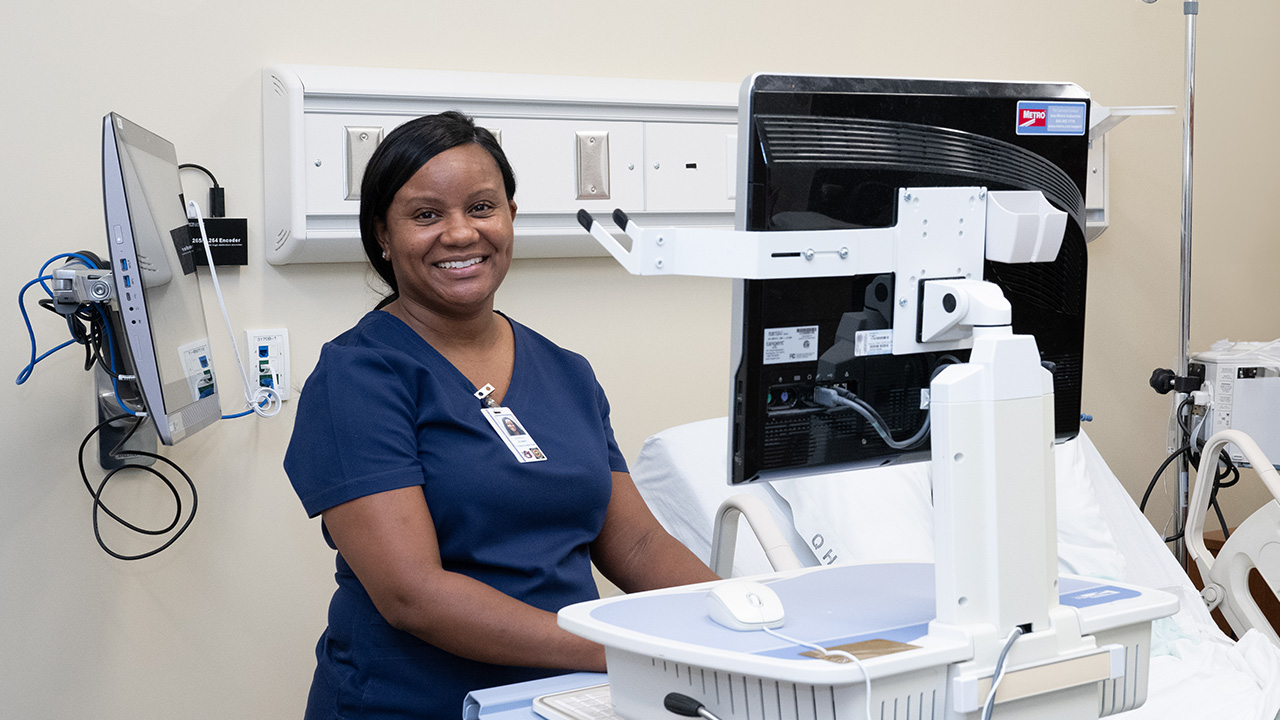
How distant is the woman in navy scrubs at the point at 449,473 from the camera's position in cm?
132

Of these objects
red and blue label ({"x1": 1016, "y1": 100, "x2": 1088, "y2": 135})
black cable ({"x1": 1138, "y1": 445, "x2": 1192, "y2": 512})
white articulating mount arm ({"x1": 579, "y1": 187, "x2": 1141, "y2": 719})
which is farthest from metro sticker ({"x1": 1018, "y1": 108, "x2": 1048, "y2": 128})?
black cable ({"x1": 1138, "y1": 445, "x2": 1192, "y2": 512})

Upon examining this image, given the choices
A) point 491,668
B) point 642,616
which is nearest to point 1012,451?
point 642,616

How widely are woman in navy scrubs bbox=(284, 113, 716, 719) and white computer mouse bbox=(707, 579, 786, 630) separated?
359 millimetres

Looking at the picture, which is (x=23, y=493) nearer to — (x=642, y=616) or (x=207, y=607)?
(x=207, y=607)

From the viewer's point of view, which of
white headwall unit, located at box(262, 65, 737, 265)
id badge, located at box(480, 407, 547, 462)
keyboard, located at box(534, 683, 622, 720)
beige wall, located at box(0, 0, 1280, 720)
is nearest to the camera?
keyboard, located at box(534, 683, 622, 720)

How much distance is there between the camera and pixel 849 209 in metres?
1.02

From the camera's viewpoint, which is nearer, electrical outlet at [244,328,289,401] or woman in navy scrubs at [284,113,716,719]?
woman in navy scrubs at [284,113,716,719]

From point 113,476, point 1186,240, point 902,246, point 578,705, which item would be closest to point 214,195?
point 113,476

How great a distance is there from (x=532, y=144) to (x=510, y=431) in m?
0.85

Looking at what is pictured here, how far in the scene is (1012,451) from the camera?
0.96 metres

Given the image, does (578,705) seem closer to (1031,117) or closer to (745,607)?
(745,607)

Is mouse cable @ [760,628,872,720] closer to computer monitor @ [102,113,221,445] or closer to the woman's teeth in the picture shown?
the woman's teeth

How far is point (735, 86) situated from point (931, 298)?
4.59 ft

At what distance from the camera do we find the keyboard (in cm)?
107
